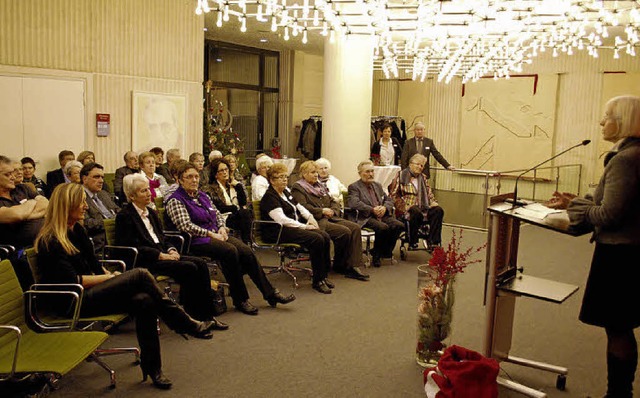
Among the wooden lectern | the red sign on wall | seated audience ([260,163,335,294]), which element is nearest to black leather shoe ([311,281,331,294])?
seated audience ([260,163,335,294])

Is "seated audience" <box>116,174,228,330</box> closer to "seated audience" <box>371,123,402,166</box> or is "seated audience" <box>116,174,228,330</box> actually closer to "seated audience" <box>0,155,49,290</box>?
"seated audience" <box>0,155,49,290</box>

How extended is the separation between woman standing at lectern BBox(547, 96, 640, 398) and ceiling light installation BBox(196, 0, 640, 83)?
260cm

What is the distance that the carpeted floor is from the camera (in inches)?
155

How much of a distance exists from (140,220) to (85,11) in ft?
16.8

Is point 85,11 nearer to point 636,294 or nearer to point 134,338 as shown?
point 134,338

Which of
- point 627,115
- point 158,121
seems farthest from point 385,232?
point 158,121

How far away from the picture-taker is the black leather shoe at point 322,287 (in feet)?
20.4

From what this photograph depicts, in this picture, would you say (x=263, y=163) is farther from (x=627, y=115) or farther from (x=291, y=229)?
(x=627, y=115)

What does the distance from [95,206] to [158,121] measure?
435 cm

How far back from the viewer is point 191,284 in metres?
4.84

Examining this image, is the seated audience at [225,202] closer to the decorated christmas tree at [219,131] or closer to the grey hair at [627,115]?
the decorated christmas tree at [219,131]

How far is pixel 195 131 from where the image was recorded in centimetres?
1055

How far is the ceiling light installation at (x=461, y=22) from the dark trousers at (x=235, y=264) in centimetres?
207

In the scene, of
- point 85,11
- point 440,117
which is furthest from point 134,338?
point 440,117
